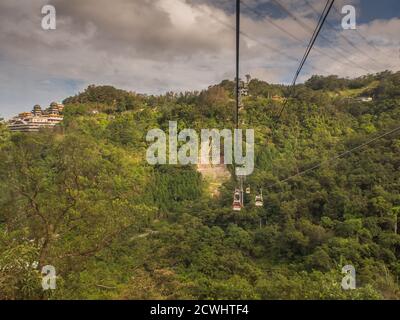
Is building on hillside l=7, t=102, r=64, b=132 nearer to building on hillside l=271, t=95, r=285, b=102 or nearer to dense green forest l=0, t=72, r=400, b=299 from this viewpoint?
dense green forest l=0, t=72, r=400, b=299

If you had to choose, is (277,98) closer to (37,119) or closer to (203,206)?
(203,206)

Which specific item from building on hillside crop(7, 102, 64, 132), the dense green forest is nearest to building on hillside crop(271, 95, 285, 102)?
the dense green forest

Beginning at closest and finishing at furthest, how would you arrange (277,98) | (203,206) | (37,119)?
(203,206) → (277,98) → (37,119)

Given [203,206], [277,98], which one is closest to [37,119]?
[203,206]

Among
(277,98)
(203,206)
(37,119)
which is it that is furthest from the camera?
(37,119)

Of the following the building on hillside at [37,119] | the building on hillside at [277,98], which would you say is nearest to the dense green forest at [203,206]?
the building on hillside at [277,98]

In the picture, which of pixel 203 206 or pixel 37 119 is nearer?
pixel 203 206

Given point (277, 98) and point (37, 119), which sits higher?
point (277, 98)

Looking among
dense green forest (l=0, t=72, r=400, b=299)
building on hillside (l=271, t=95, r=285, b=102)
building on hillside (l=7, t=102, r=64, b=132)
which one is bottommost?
dense green forest (l=0, t=72, r=400, b=299)
